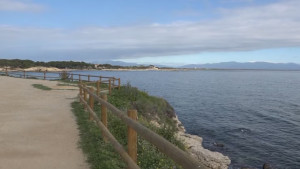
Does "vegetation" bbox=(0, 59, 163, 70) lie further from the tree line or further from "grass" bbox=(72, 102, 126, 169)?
"grass" bbox=(72, 102, 126, 169)

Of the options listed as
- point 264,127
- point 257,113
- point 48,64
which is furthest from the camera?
point 48,64

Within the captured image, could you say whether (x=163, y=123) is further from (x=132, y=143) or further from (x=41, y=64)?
(x=41, y=64)

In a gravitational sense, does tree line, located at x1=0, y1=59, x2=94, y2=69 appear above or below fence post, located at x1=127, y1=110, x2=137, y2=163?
above

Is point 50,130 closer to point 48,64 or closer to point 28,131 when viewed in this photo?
point 28,131

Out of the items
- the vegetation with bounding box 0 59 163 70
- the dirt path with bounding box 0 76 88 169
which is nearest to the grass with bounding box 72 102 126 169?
the dirt path with bounding box 0 76 88 169

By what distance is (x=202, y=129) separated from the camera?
2336 centimetres

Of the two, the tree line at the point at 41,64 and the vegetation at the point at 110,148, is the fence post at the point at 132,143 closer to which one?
the vegetation at the point at 110,148

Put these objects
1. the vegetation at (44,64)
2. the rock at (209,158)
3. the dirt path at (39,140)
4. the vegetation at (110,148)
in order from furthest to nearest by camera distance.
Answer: the vegetation at (44,64) < the rock at (209,158) < the vegetation at (110,148) < the dirt path at (39,140)

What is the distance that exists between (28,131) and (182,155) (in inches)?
303

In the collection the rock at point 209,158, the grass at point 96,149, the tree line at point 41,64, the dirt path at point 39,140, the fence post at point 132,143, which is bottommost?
the rock at point 209,158

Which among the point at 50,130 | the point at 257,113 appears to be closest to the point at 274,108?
the point at 257,113

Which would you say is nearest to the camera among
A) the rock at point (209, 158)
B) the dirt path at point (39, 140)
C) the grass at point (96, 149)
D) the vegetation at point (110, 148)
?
the grass at point (96, 149)

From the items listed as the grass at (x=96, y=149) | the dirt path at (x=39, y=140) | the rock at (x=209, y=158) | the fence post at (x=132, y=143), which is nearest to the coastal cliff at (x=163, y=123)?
the rock at (x=209, y=158)

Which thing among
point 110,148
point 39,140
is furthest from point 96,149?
point 39,140
